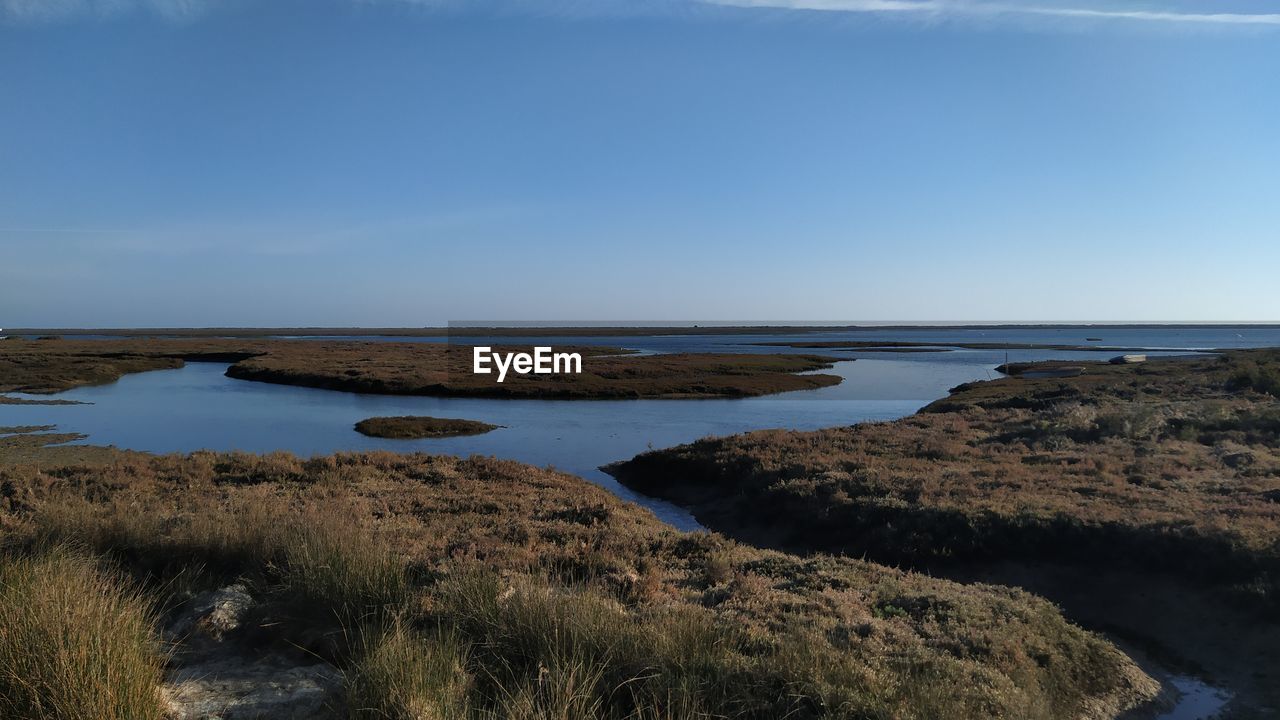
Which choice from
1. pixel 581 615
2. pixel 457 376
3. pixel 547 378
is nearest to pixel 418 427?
pixel 547 378

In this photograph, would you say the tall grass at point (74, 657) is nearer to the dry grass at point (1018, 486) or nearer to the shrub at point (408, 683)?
the shrub at point (408, 683)

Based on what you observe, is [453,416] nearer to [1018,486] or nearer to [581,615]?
[1018,486]

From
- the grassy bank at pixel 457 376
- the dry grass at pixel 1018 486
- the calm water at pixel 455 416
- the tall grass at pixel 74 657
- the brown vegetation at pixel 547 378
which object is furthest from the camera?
the brown vegetation at pixel 547 378

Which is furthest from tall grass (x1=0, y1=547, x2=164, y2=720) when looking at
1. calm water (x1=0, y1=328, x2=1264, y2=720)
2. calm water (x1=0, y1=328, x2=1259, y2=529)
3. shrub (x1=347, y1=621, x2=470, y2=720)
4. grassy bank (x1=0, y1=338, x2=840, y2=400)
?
grassy bank (x1=0, y1=338, x2=840, y2=400)

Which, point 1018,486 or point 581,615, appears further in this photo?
point 1018,486

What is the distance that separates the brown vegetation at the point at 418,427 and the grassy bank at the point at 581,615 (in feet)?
66.3

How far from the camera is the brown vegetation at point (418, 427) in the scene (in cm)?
3559

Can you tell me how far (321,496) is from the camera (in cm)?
1612

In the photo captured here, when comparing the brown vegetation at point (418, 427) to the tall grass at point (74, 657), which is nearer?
the tall grass at point (74, 657)

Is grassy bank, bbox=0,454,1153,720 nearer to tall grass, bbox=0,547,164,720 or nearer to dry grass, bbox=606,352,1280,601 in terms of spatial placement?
tall grass, bbox=0,547,164,720

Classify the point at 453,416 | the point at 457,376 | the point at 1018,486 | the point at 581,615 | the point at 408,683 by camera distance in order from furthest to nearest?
the point at 457,376 < the point at 453,416 < the point at 1018,486 < the point at 581,615 < the point at 408,683

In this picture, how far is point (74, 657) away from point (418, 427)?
32.3 m

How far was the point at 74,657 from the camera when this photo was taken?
5336 mm

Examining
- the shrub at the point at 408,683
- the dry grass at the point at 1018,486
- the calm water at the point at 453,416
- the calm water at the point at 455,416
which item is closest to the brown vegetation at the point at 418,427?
the calm water at the point at 455,416
